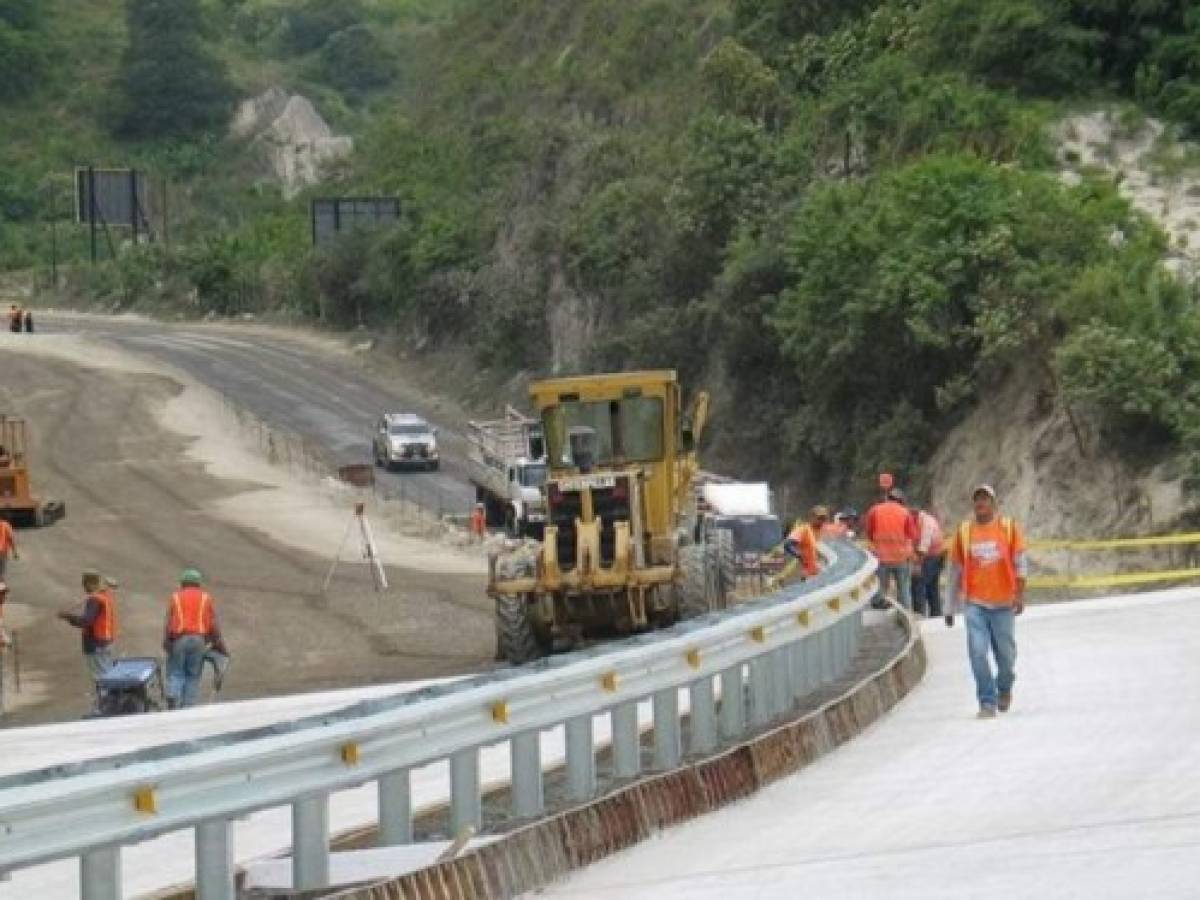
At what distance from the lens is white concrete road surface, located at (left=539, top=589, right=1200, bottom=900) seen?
12410mm

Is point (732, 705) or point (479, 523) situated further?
point (479, 523)

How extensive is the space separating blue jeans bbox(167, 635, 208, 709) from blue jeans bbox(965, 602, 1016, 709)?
8.98 m

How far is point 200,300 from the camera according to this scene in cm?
13012

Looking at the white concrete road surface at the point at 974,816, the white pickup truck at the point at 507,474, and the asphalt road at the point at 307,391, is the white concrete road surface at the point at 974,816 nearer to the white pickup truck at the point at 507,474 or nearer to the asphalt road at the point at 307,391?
the white pickup truck at the point at 507,474

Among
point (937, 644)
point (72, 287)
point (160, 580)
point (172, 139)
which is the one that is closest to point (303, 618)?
point (160, 580)

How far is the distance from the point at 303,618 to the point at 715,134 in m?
29.9

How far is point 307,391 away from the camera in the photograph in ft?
309

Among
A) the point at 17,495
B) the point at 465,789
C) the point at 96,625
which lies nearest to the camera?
the point at 465,789

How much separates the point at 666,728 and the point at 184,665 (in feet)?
38.1

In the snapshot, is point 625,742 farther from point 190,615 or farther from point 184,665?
point 190,615

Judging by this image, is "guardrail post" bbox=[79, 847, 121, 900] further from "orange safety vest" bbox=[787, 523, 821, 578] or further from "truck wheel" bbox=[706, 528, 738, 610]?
"truck wheel" bbox=[706, 528, 738, 610]

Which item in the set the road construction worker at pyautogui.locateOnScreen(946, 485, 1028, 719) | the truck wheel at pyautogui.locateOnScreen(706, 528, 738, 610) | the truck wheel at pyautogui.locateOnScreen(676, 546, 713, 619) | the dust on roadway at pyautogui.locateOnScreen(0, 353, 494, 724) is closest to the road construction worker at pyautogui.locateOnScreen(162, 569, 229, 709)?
the dust on roadway at pyautogui.locateOnScreen(0, 353, 494, 724)

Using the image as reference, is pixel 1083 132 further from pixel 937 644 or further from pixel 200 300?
pixel 200 300

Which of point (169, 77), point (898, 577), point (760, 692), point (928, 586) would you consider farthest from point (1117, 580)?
point (169, 77)
